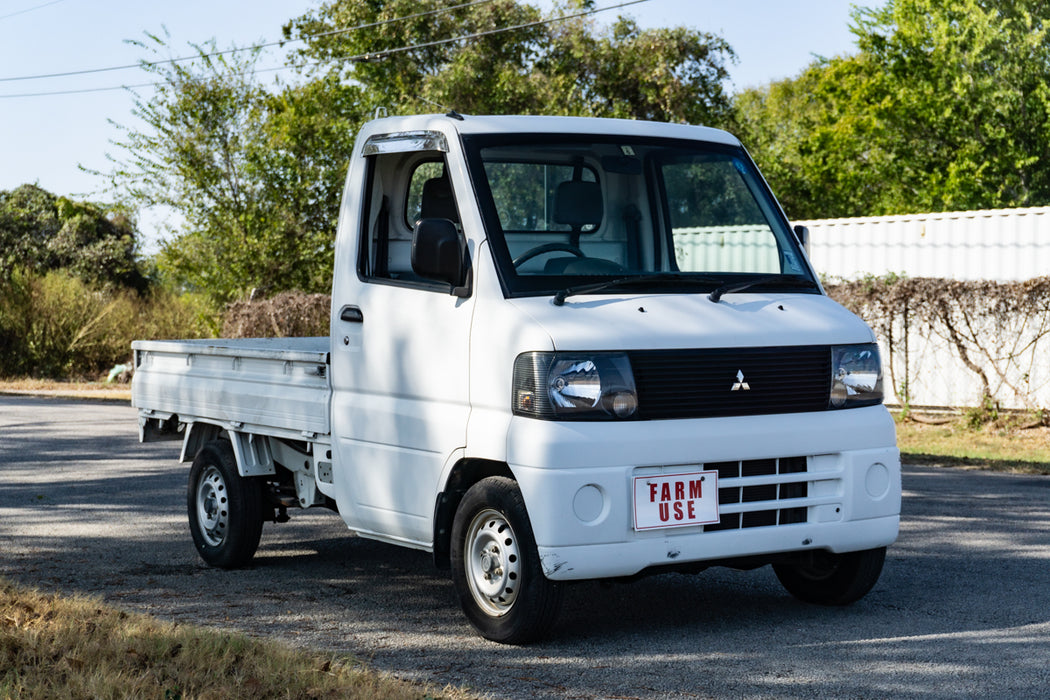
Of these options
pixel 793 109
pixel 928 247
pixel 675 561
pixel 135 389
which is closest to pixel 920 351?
pixel 928 247

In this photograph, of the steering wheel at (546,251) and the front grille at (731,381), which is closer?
the front grille at (731,381)

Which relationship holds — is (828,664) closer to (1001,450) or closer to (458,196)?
(458,196)

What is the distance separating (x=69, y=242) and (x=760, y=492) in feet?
133

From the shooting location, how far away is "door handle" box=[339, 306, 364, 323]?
6.67 meters

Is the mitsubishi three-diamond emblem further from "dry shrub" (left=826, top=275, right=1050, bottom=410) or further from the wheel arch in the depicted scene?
"dry shrub" (left=826, top=275, right=1050, bottom=410)

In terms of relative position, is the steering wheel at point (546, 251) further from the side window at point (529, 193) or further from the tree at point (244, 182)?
the tree at point (244, 182)

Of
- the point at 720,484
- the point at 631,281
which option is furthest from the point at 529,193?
the point at 720,484

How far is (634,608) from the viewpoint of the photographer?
262 inches

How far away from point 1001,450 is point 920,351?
103 inches

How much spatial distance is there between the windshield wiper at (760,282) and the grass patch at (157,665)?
90.4 inches

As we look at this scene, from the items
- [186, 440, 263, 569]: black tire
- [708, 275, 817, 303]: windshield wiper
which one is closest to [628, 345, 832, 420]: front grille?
[708, 275, 817, 303]: windshield wiper

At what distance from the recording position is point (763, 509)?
580 centimetres

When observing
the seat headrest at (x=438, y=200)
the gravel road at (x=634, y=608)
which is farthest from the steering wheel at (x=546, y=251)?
the gravel road at (x=634, y=608)

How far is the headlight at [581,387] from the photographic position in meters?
5.51
